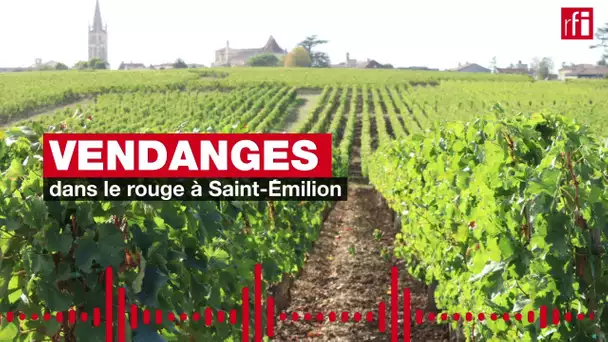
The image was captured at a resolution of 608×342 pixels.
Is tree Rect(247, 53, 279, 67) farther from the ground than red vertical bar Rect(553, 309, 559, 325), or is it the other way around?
tree Rect(247, 53, 279, 67)

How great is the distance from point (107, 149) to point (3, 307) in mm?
875

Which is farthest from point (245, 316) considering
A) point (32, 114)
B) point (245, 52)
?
point (245, 52)

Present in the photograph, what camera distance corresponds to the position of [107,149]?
3578 mm

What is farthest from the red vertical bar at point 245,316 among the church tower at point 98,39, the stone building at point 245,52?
the church tower at point 98,39

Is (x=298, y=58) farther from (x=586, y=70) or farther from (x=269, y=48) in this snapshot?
(x=269, y=48)

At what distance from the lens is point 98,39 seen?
192875mm

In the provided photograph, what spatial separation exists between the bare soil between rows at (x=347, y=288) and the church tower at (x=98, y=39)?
186m

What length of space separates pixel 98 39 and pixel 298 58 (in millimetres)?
89160

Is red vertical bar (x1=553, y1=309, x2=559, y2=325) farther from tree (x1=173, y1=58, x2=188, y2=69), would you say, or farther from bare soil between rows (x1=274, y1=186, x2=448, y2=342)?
tree (x1=173, y1=58, x2=188, y2=69)

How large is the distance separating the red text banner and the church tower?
19611 centimetres

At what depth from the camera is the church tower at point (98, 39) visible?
Result: 193 m

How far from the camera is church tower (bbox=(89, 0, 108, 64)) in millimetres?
192625

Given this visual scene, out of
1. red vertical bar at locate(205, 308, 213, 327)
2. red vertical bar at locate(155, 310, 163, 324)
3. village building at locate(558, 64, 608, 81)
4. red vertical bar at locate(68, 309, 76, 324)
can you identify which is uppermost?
village building at locate(558, 64, 608, 81)

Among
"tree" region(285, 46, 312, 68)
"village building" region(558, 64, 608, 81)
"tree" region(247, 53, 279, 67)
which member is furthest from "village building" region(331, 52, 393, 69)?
"village building" region(558, 64, 608, 81)
